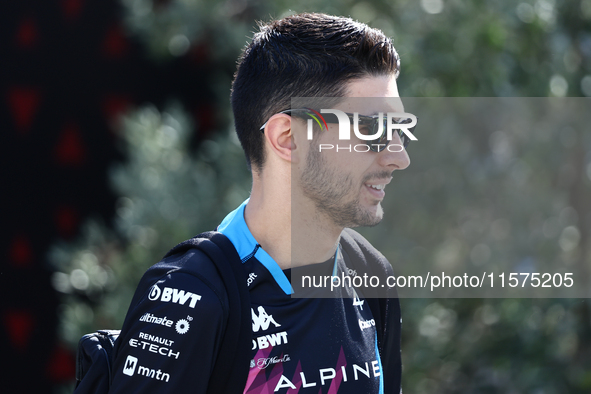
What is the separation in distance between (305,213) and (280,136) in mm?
234

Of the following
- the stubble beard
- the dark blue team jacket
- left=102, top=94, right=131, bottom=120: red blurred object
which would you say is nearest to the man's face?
the stubble beard

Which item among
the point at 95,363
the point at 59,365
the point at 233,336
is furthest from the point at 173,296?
the point at 59,365

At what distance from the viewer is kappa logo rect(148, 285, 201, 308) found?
1.37 m

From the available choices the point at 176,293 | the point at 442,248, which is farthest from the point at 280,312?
the point at 442,248

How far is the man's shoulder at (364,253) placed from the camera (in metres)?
1.86

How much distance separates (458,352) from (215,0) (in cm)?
272

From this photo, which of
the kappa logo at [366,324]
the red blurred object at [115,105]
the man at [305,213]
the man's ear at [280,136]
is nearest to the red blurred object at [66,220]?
the red blurred object at [115,105]

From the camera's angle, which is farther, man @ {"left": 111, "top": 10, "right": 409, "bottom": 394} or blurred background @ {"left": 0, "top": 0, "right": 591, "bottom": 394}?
blurred background @ {"left": 0, "top": 0, "right": 591, "bottom": 394}

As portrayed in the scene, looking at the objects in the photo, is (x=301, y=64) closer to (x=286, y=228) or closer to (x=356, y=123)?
(x=356, y=123)

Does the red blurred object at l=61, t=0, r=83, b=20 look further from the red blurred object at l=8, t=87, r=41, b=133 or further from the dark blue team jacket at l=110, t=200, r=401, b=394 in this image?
the dark blue team jacket at l=110, t=200, r=401, b=394

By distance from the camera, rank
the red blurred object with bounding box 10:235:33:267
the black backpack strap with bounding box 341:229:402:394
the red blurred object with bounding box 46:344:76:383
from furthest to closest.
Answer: the red blurred object with bounding box 46:344:76:383
the red blurred object with bounding box 10:235:33:267
the black backpack strap with bounding box 341:229:402:394

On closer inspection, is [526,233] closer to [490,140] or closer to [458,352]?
[490,140]

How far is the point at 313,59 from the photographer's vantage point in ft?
5.43

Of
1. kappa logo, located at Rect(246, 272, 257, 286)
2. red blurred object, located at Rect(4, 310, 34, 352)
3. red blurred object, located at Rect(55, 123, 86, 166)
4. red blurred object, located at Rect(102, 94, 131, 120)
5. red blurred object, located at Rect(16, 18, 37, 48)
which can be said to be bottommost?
kappa logo, located at Rect(246, 272, 257, 286)
